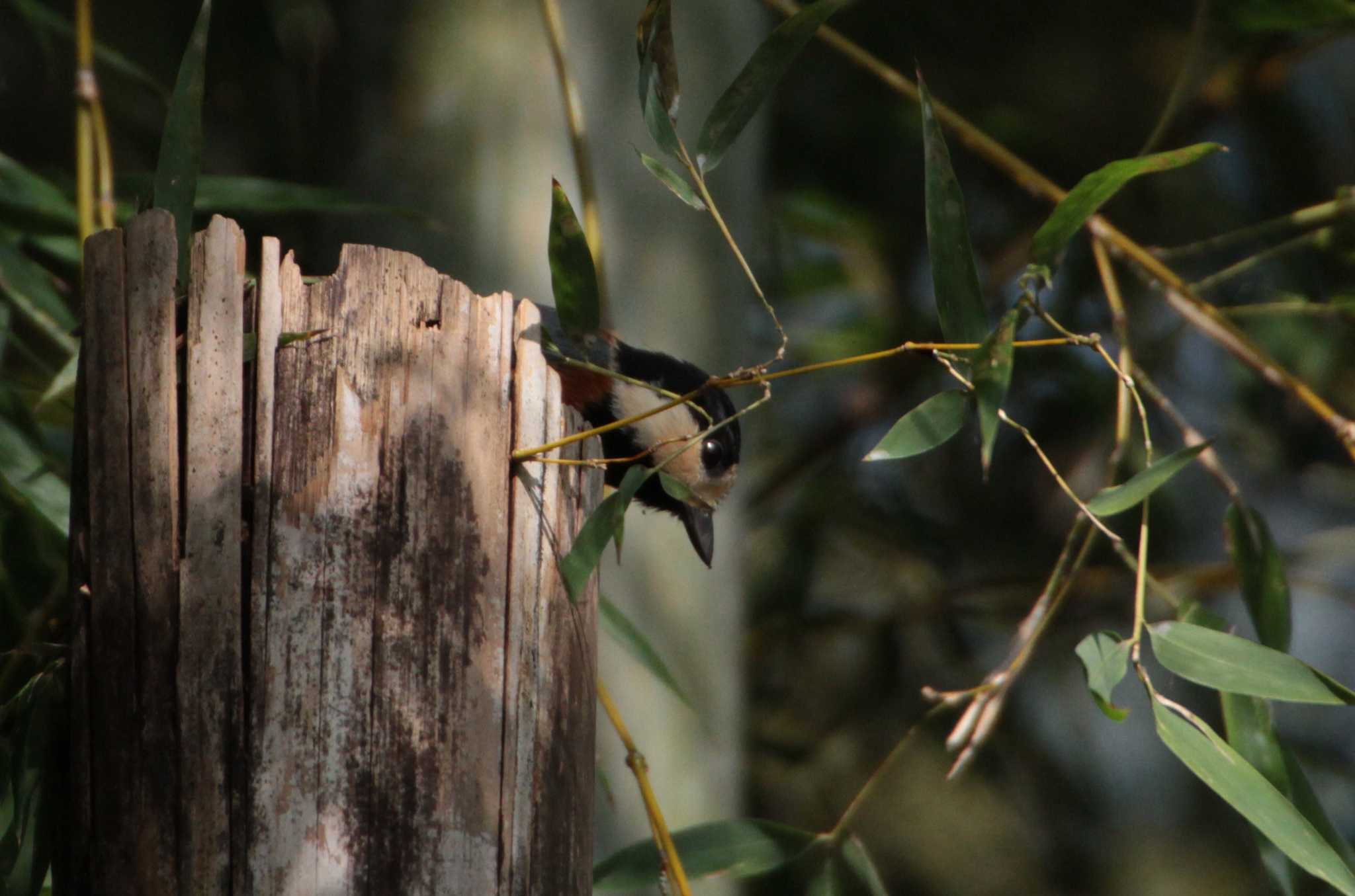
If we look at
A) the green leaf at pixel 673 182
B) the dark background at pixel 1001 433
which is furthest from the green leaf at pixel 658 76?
the dark background at pixel 1001 433

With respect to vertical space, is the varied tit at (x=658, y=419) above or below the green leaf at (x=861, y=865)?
above

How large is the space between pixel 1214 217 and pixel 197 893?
294 centimetres

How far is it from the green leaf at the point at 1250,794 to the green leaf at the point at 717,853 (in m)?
0.45

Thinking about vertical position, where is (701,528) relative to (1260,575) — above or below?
above

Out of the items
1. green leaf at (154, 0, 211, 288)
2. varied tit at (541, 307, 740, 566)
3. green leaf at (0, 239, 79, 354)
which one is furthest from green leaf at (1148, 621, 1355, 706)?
green leaf at (0, 239, 79, 354)

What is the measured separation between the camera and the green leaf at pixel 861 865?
1339 mm

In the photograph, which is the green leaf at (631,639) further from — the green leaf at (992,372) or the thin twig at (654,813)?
the green leaf at (992,372)

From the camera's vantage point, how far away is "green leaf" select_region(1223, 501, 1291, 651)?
1376mm

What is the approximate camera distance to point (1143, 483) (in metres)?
1.03

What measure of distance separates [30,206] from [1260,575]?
1.46 metres

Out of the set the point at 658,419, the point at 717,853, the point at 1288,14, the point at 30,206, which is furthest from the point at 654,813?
the point at 1288,14

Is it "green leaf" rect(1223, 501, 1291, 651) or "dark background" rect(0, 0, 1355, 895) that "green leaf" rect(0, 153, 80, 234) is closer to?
"dark background" rect(0, 0, 1355, 895)

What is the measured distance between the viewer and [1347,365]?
3.06m

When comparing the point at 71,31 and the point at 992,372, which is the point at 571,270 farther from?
the point at 71,31
